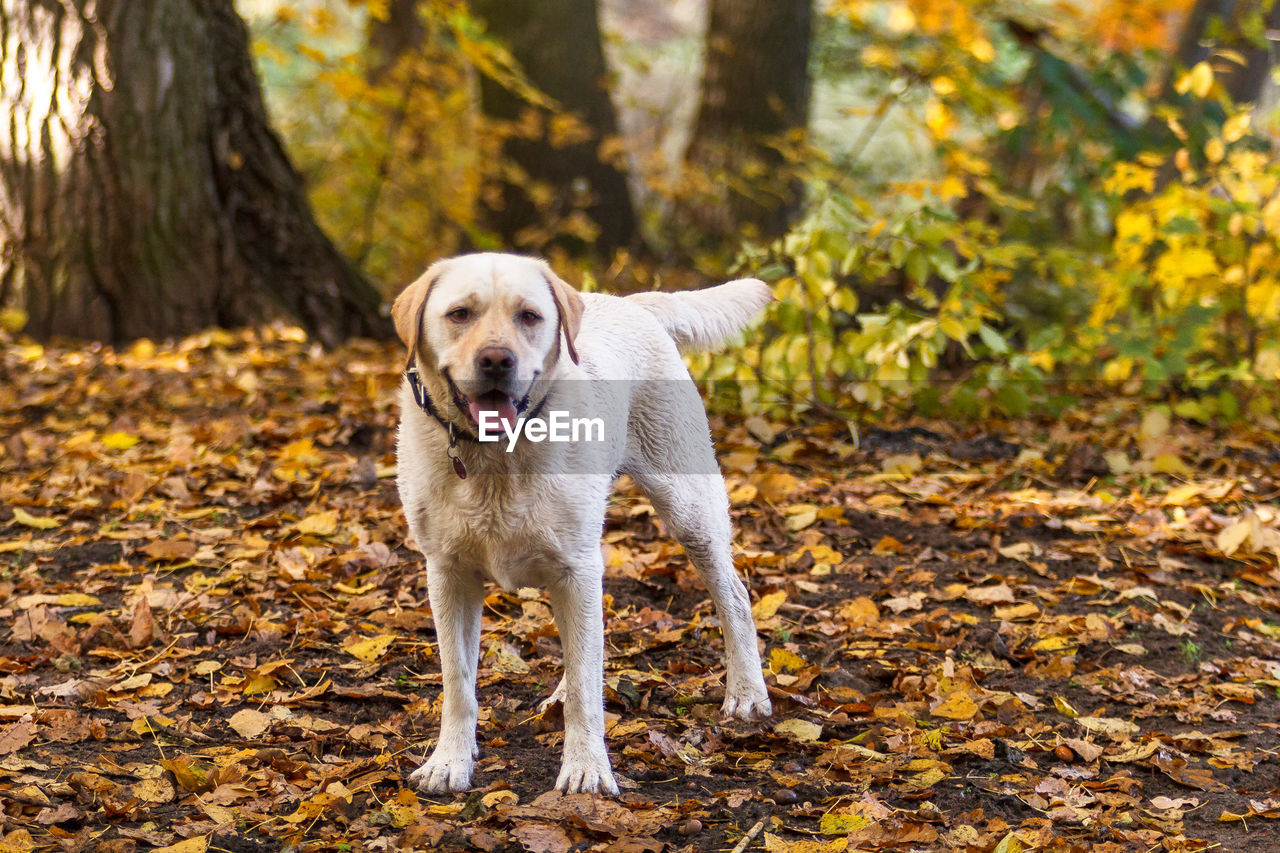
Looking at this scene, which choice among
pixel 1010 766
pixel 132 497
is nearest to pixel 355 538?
pixel 132 497

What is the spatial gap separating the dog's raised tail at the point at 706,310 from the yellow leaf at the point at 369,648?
152cm

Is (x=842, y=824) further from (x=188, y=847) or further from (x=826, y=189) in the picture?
(x=826, y=189)

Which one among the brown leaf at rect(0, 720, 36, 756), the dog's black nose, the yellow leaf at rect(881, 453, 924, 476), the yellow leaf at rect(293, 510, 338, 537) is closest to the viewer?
the dog's black nose

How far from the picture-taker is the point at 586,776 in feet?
10.0

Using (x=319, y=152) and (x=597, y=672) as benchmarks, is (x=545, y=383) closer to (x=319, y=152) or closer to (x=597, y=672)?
(x=597, y=672)

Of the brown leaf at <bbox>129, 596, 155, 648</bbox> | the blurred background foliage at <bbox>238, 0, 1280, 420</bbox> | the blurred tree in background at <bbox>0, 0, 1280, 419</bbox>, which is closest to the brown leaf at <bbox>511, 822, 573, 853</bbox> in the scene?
the brown leaf at <bbox>129, 596, 155, 648</bbox>

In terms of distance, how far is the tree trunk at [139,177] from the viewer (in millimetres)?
6512

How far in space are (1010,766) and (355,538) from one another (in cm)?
285

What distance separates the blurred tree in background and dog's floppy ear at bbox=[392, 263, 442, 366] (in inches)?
115

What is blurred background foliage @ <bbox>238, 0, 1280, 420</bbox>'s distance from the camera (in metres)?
6.40

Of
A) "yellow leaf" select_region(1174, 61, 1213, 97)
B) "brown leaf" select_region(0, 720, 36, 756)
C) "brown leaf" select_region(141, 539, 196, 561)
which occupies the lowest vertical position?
"brown leaf" select_region(0, 720, 36, 756)

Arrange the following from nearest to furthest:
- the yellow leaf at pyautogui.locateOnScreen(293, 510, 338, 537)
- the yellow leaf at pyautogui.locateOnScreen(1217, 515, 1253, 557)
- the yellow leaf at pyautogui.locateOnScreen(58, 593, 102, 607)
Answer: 1. the yellow leaf at pyautogui.locateOnScreen(58, 593, 102, 607)
2. the yellow leaf at pyautogui.locateOnScreen(293, 510, 338, 537)
3. the yellow leaf at pyautogui.locateOnScreen(1217, 515, 1253, 557)

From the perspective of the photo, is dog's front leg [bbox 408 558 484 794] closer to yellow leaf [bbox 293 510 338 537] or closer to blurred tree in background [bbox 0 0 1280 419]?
yellow leaf [bbox 293 510 338 537]

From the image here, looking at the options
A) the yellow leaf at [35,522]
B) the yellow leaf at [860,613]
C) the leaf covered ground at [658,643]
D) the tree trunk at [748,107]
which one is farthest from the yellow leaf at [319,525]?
the tree trunk at [748,107]
